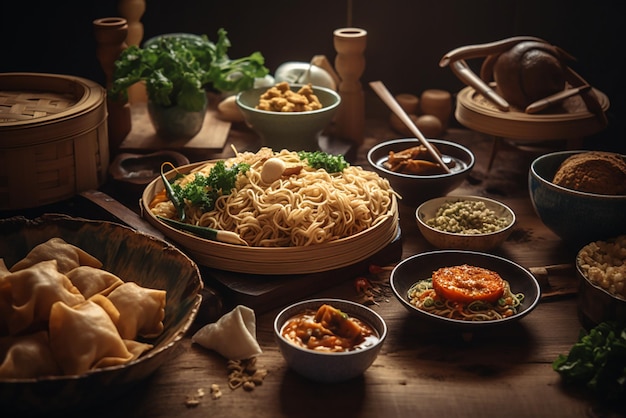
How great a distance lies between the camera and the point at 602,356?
8.33ft

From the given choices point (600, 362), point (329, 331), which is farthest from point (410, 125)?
point (600, 362)

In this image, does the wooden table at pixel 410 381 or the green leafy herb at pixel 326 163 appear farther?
the green leafy herb at pixel 326 163

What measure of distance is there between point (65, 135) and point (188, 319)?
1.40 m

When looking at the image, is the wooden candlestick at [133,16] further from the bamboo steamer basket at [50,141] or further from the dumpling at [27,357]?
the dumpling at [27,357]

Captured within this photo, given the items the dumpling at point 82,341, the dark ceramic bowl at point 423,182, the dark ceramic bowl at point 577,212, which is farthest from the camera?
the dark ceramic bowl at point 423,182

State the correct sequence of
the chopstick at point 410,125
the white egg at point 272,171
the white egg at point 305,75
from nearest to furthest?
the white egg at point 272,171 → the chopstick at point 410,125 → the white egg at point 305,75

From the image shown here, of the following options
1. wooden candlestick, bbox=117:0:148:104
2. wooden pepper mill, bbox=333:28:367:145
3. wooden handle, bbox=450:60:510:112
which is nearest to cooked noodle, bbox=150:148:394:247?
wooden handle, bbox=450:60:510:112

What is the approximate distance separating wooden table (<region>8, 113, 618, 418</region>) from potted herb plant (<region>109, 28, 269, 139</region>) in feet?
4.63

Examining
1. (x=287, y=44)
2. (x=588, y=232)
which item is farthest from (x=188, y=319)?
(x=287, y=44)

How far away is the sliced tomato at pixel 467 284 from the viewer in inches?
112

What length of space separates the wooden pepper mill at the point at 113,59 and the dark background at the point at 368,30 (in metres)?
0.90

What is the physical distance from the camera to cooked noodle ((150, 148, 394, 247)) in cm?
313

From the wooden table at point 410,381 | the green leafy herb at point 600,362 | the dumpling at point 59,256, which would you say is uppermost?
the dumpling at point 59,256

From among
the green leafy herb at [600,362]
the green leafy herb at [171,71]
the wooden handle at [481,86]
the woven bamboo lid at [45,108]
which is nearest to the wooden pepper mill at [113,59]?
the green leafy herb at [171,71]
